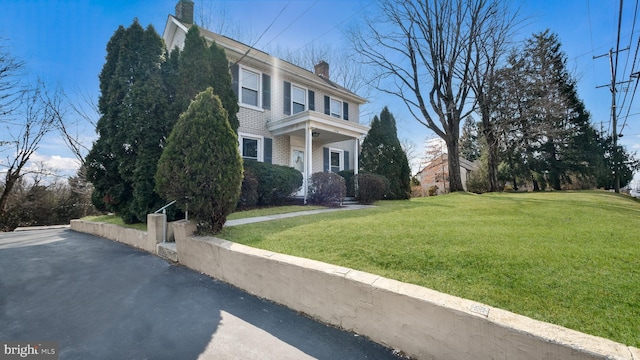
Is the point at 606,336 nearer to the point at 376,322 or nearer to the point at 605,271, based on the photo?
the point at 605,271

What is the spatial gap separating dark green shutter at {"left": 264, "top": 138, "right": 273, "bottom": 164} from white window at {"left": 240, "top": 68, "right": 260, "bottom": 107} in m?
1.51

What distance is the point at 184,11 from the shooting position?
12.3 meters

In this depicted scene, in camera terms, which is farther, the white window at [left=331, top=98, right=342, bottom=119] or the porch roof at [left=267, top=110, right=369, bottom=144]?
the white window at [left=331, top=98, right=342, bottom=119]

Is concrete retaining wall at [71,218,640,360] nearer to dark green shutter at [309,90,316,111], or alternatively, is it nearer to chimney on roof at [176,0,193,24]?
dark green shutter at [309,90,316,111]

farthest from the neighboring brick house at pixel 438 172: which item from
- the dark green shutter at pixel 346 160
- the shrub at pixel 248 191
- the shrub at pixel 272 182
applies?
the shrub at pixel 248 191

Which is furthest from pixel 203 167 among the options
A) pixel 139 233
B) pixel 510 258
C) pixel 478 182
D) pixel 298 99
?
pixel 478 182

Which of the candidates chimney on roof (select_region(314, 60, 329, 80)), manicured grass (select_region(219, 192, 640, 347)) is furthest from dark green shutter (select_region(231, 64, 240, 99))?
chimney on roof (select_region(314, 60, 329, 80))

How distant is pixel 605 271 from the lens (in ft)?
8.57

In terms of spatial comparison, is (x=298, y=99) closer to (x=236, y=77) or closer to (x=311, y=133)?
(x=311, y=133)

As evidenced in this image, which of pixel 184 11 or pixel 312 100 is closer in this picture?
pixel 184 11

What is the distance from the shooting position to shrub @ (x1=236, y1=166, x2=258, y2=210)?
8289 mm

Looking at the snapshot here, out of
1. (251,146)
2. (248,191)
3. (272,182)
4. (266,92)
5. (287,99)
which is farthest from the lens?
(287,99)

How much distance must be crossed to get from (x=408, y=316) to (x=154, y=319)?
247 centimetres

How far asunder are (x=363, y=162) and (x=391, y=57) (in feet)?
23.5
